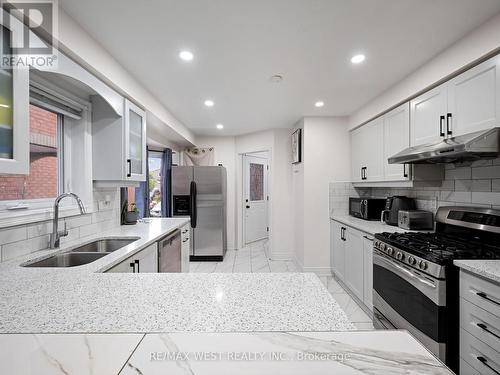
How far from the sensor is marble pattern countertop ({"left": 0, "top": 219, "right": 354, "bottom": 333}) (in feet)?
2.32

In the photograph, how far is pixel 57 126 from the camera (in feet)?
6.86

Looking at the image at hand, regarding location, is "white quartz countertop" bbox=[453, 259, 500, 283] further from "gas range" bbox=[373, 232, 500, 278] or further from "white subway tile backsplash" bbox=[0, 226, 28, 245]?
"white subway tile backsplash" bbox=[0, 226, 28, 245]

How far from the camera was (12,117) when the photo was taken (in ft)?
3.78

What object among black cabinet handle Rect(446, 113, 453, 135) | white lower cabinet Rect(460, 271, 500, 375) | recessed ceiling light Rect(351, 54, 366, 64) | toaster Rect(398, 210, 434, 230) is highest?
recessed ceiling light Rect(351, 54, 366, 64)

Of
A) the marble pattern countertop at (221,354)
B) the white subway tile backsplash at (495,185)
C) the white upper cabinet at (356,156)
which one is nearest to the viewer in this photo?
the marble pattern countertop at (221,354)

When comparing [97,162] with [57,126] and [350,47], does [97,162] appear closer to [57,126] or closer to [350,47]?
[57,126]

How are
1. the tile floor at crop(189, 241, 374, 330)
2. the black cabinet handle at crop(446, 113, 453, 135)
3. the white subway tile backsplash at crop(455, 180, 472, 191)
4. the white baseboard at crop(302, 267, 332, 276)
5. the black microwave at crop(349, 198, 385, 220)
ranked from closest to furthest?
the black cabinet handle at crop(446, 113, 453, 135)
the white subway tile backsplash at crop(455, 180, 472, 191)
the tile floor at crop(189, 241, 374, 330)
the black microwave at crop(349, 198, 385, 220)
the white baseboard at crop(302, 267, 332, 276)

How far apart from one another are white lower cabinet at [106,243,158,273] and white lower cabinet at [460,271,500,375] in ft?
6.76

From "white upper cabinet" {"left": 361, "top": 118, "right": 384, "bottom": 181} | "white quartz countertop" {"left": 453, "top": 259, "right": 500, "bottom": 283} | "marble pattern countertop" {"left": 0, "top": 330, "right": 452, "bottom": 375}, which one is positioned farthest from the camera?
"white upper cabinet" {"left": 361, "top": 118, "right": 384, "bottom": 181}

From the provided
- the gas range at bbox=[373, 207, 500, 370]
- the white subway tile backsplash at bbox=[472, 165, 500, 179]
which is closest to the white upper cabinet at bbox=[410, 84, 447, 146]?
the white subway tile backsplash at bbox=[472, 165, 500, 179]

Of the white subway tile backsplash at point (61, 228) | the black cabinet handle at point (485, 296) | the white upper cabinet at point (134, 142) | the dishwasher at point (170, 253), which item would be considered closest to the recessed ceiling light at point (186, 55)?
the white upper cabinet at point (134, 142)

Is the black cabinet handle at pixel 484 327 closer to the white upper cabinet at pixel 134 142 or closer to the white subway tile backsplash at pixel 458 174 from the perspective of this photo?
the white subway tile backsplash at pixel 458 174

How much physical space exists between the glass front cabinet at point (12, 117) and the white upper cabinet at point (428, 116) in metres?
2.83

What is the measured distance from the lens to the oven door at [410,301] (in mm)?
1554
